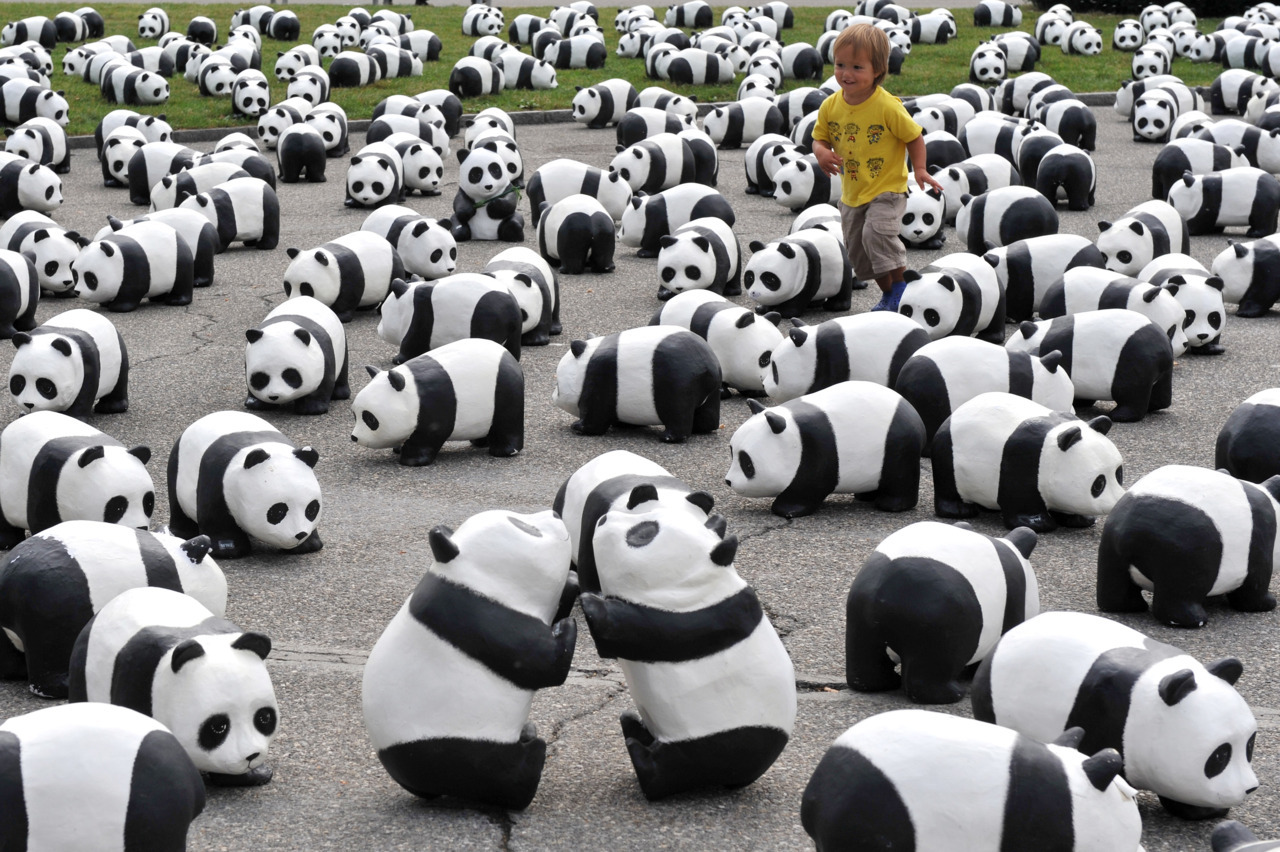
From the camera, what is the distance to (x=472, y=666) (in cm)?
407

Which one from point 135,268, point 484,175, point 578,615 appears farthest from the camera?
point 484,175

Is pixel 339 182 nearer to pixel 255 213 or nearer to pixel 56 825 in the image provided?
pixel 255 213

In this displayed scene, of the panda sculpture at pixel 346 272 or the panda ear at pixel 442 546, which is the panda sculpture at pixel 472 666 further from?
the panda sculpture at pixel 346 272

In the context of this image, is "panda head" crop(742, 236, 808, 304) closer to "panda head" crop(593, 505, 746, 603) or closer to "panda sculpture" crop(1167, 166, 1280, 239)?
"panda sculpture" crop(1167, 166, 1280, 239)

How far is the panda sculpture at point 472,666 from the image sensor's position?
4082 millimetres

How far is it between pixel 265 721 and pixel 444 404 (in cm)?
321

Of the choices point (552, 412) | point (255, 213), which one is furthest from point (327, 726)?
point (255, 213)

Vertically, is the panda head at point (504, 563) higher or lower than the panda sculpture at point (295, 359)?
higher

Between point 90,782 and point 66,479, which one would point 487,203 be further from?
point 90,782

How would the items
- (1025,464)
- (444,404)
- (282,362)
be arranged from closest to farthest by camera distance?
(1025,464) → (444,404) → (282,362)

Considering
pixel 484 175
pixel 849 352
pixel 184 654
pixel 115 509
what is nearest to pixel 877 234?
pixel 849 352

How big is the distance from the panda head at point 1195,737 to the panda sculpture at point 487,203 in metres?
9.38

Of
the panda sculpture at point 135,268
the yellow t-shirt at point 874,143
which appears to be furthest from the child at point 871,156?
the panda sculpture at point 135,268

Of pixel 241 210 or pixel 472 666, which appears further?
pixel 241 210
